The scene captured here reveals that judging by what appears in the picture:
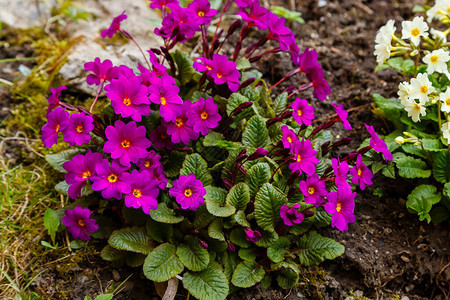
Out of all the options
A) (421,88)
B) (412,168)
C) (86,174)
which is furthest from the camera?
(412,168)

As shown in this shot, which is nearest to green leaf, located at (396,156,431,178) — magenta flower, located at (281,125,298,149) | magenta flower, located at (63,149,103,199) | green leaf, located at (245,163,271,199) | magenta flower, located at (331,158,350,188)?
magenta flower, located at (331,158,350,188)

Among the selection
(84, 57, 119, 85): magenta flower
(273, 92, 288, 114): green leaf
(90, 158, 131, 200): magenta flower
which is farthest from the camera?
(273, 92, 288, 114): green leaf

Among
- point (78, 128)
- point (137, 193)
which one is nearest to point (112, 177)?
point (137, 193)

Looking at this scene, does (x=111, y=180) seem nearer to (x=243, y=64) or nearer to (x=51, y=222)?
(x=51, y=222)

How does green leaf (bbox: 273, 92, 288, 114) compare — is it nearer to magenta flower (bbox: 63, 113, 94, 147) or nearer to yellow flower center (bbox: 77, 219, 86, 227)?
magenta flower (bbox: 63, 113, 94, 147)

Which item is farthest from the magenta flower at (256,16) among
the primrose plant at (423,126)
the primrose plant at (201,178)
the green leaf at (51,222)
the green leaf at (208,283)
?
the green leaf at (51,222)

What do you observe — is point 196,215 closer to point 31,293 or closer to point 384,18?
point 31,293

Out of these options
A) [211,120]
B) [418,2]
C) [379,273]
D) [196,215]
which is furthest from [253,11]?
[418,2]
